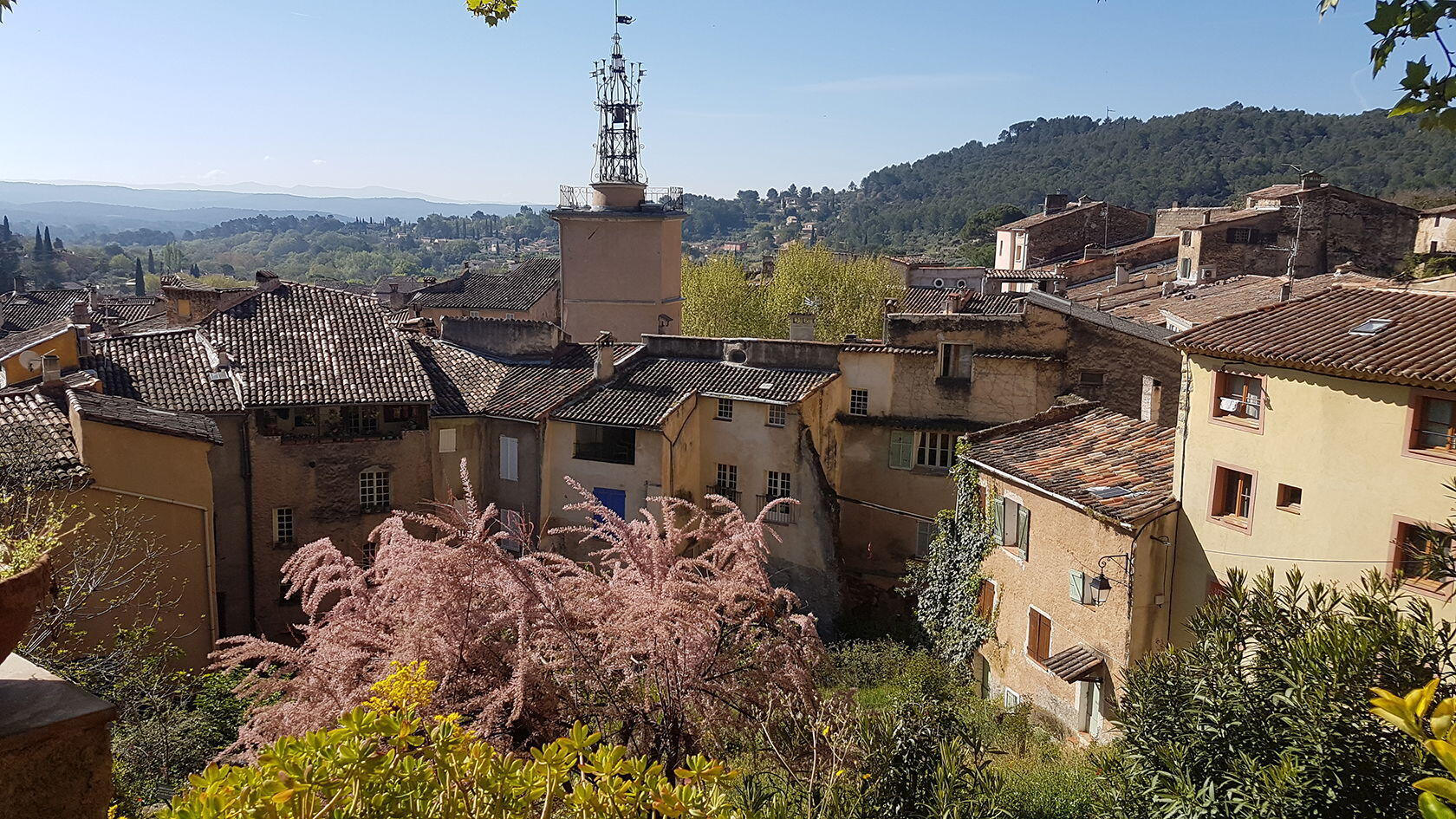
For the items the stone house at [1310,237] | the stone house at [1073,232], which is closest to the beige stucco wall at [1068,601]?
the stone house at [1310,237]

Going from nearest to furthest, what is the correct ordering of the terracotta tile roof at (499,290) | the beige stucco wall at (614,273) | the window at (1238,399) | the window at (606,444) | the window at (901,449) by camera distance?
→ 1. the window at (1238,399)
2. the window at (606,444)
3. the window at (901,449)
4. the beige stucco wall at (614,273)
5. the terracotta tile roof at (499,290)

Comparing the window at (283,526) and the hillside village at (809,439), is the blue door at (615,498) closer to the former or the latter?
the hillside village at (809,439)

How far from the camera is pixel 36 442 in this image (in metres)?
18.8

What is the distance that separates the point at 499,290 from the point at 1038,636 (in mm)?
43927

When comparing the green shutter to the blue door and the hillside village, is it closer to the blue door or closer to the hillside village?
the hillside village

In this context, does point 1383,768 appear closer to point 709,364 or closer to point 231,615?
point 709,364

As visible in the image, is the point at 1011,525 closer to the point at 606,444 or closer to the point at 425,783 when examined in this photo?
the point at 606,444

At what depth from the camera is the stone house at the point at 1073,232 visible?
6419cm

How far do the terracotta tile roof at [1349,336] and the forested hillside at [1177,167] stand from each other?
60.8 meters

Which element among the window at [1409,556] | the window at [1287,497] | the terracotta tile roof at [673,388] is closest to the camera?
the window at [1409,556]

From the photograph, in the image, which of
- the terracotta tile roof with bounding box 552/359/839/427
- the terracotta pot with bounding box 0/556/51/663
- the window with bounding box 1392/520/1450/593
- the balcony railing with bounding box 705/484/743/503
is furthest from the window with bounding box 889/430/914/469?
the terracotta pot with bounding box 0/556/51/663

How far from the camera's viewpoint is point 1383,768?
293 inches

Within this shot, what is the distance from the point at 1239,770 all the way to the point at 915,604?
20.0 meters

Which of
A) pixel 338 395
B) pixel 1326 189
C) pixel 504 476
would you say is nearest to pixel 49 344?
pixel 338 395
